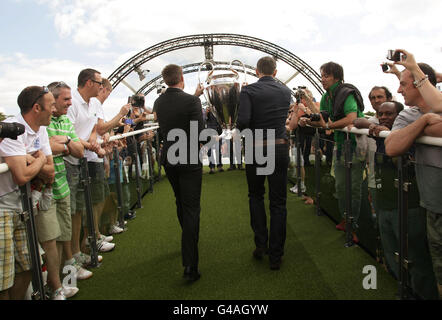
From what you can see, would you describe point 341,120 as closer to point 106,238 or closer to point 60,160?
point 60,160

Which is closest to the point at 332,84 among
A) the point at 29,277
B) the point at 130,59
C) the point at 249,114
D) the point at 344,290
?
the point at 249,114

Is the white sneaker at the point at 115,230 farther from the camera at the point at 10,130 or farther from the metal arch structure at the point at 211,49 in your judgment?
the metal arch structure at the point at 211,49

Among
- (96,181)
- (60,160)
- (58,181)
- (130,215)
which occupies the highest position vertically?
(60,160)

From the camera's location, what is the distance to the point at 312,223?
4395 mm

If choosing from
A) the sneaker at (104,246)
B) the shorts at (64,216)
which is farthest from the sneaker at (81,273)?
the sneaker at (104,246)

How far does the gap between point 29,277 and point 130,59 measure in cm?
3047

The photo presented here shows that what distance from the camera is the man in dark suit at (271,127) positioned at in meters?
2.96

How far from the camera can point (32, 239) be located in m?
2.18

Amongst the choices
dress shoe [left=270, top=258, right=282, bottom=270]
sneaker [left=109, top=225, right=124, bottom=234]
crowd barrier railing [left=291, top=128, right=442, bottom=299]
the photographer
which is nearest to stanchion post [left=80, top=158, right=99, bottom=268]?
the photographer

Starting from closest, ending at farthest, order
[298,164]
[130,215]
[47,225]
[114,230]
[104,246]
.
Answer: [47,225] < [104,246] < [114,230] < [130,215] < [298,164]

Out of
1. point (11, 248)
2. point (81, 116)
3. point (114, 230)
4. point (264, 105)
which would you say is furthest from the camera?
point (114, 230)

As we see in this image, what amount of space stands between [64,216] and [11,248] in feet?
2.55

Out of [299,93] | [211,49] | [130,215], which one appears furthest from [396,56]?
[211,49]

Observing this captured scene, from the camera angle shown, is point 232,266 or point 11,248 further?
point 232,266
